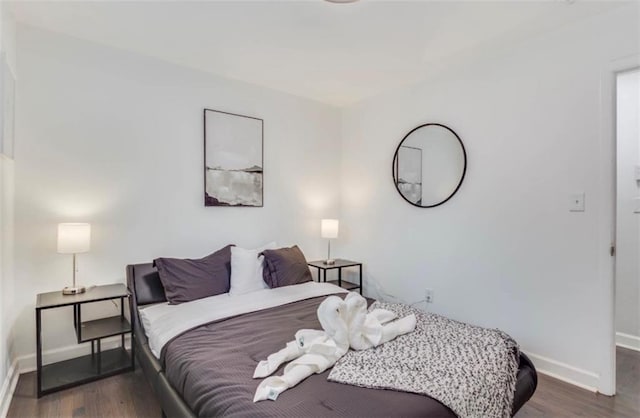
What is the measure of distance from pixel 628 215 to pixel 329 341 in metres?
3.18

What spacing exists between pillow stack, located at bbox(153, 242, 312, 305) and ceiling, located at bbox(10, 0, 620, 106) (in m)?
1.74

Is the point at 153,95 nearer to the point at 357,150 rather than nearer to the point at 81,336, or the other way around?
the point at 81,336

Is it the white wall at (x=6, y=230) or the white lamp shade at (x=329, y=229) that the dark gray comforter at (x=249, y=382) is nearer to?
the white wall at (x=6, y=230)

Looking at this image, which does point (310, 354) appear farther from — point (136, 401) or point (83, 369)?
point (83, 369)

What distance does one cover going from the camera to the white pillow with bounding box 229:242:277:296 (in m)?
2.74

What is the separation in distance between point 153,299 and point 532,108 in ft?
10.8

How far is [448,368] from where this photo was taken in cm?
146

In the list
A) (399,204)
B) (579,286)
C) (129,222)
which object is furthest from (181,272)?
(579,286)

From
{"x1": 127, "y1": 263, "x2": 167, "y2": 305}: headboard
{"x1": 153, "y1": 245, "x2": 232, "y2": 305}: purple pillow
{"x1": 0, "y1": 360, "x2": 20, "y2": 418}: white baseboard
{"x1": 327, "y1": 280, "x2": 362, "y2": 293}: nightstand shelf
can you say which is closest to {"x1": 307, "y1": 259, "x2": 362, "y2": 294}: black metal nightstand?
{"x1": 327, "y1": 280, "x2": 362, "y2": 293}: nightstand shelf

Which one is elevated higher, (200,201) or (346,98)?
(346,98)

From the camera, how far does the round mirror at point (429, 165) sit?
303 centimetres

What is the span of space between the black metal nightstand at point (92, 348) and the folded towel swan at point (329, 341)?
149 centimetres

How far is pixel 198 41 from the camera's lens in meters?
2.58

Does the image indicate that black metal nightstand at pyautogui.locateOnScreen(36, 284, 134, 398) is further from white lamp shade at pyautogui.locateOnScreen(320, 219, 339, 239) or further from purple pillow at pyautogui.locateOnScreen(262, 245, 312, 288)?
white lamp shade at pyautogui.locateOnScreen(320, 219, 339, 239)
